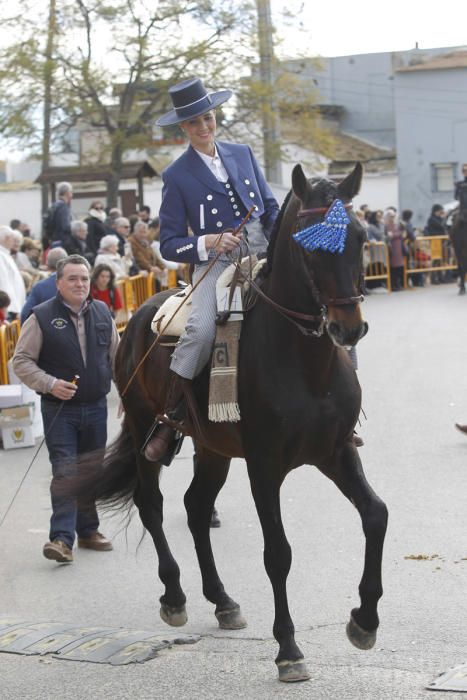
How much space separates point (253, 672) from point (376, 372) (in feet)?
35.9

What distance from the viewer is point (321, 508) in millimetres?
9297

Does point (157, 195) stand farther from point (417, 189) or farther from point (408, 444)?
point (408, 444)

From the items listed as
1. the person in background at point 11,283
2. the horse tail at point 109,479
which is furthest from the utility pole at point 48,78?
the horse tail at point 109,479

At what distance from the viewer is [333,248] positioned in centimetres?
534

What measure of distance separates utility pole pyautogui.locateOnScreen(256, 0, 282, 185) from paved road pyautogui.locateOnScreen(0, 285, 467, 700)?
1976 cm

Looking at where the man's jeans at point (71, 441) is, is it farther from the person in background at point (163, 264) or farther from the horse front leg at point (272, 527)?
the person in background at point (163, 264)

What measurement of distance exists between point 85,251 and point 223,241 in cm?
1232

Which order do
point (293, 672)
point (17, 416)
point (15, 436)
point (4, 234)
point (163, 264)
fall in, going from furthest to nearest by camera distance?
point (163, 264) → point (4, 234) → point (15, 436) → point (17, 416) → point (293, 672)

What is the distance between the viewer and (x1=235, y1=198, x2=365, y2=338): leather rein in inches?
209

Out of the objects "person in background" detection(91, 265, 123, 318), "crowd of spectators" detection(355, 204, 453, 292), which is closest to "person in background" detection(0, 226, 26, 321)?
"person in background" detection(91, 265, 123, 318)

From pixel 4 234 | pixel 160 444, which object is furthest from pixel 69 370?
pixel 4 234

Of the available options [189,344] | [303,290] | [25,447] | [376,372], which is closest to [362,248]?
[303,290]

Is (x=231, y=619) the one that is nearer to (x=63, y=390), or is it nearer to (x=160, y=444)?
(x=160, y=444)

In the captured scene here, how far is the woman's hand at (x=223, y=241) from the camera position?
638 centimetres
